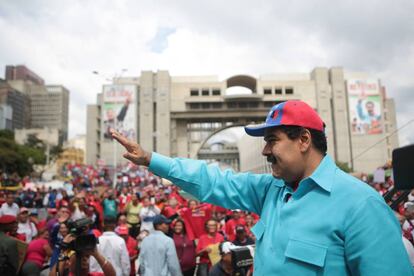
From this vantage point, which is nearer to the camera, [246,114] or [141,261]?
[141,261]

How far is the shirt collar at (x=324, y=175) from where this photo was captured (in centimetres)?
139

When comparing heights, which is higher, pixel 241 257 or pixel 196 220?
pixel 241 257

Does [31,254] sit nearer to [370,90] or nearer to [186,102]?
[186,102]

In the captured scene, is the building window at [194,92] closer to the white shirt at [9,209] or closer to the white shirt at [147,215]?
the white shirt at [147,215]

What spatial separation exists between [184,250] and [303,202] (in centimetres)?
461

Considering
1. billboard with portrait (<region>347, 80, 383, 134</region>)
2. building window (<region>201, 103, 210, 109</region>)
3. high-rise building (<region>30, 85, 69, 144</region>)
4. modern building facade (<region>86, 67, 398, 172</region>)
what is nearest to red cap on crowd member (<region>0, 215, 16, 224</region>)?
modern building facade (<region>86, 67, 398, 172</region>)

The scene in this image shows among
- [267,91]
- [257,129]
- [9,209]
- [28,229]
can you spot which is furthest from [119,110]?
[257,129]

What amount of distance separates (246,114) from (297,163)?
178 ft

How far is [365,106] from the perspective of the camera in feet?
178

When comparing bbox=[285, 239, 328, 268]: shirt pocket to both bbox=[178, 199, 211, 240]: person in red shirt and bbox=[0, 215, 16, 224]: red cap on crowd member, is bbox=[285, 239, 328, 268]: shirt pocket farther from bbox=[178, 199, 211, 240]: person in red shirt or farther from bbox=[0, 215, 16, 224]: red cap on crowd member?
bbox=[178, 199, 211, 240]: person in red shirt

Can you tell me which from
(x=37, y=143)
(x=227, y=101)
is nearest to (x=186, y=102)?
(x=227, y=101)

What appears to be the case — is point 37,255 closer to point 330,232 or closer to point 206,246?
point 206,246

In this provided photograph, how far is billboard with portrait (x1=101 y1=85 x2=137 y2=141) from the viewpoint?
54125 millimetres

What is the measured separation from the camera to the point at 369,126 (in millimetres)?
53500
